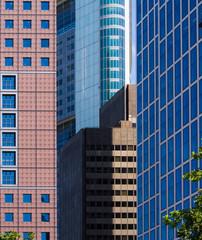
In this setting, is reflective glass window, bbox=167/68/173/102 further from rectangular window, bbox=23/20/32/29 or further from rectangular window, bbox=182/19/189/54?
rectangular window, bbox=23/20/32/29

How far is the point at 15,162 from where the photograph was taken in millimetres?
172000

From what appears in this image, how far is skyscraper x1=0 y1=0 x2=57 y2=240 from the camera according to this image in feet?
554

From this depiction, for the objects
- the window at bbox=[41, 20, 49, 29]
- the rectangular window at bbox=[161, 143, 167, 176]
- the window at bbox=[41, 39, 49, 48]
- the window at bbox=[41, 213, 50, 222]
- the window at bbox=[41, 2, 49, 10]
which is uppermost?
the window at bbox=[41, 2, 49, 10]

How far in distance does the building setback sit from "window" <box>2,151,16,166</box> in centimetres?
2516

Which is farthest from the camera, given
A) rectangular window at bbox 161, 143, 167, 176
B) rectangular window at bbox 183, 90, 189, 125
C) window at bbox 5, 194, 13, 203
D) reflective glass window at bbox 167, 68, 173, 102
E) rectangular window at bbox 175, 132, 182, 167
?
window at bbox 5, 194, 13, 203

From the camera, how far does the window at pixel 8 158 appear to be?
172375mm

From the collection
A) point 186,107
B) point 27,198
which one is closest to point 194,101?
point 186,107

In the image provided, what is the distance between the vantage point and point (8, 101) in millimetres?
175375

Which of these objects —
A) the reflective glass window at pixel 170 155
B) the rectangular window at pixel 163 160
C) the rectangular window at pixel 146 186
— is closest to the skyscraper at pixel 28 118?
the rectangular window at pixel 146 186

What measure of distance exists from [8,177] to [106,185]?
88.3ft

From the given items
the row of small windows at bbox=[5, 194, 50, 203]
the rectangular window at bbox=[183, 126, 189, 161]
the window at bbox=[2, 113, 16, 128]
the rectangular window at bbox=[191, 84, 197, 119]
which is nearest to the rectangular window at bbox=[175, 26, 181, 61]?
the rectangular window at bbox=[191, 84, 197, 119]

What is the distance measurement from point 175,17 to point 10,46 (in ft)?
197

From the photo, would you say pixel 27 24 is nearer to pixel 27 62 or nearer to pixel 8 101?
pixel 27 62

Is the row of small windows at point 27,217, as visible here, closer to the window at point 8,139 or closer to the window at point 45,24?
the window at point 8,139
